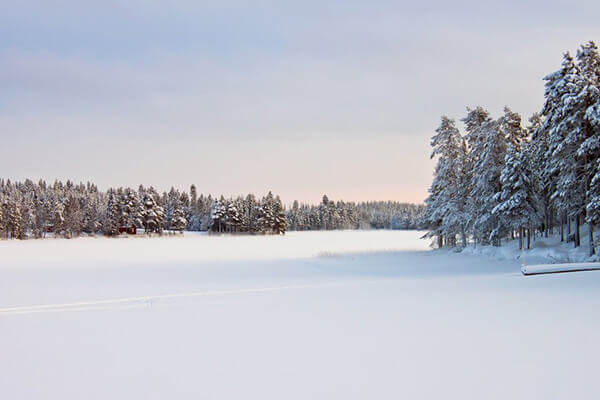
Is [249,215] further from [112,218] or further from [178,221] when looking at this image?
[112,218]

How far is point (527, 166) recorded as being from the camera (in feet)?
88.7

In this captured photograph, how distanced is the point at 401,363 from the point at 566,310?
197 inches

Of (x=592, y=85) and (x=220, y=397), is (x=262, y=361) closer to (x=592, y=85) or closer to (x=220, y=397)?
(x=220, y=397)

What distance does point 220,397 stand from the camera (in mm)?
4211

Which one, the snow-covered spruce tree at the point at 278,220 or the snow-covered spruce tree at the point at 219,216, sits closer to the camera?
the snow-covered spruce tree at the point at 278,220

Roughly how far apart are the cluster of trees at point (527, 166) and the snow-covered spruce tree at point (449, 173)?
0.26ft

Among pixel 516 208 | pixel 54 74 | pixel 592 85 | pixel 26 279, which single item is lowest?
pixel 26 279

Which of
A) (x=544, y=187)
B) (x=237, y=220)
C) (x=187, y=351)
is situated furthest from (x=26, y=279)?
(x=237, y=220)

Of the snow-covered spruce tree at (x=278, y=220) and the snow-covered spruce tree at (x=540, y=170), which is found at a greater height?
the snow-covered spruce tree at (x=540, y=170)

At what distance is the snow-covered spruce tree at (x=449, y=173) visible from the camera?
31.8 meters

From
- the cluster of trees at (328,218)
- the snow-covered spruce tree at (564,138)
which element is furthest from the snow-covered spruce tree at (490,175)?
the cluster of trees at (328,218)

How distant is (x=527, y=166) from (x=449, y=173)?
627 centimetres

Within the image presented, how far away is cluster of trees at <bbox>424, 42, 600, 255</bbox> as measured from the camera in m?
19.8

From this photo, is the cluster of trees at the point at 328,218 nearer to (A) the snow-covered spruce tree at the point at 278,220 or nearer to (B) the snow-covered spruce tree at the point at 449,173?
(A) the snow-covered spruce tree at the point at 278,220
